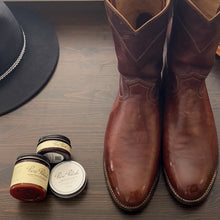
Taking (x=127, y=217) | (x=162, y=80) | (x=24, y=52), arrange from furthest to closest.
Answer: (x=24, y=52)
(x=162, y=80)
(x=127, y=217)

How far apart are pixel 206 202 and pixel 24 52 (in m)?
0.73

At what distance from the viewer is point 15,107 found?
0.96 metres

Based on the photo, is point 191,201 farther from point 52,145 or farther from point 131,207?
point 52,145

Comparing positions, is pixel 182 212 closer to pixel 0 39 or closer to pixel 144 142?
pixel 144 142

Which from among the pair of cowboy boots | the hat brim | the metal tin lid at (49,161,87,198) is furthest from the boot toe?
the hat brim

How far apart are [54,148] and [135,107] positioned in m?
0.23

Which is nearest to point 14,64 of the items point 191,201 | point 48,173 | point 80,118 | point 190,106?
point 80,118

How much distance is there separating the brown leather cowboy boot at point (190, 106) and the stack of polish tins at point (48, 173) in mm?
237

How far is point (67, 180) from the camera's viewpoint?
0.80 metres

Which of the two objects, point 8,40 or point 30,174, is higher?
point 8,40

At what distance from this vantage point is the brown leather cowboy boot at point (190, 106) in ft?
2.32

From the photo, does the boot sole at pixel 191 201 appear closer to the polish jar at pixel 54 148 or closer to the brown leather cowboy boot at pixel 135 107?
the brown leather cowboy boot at pixel 135 107

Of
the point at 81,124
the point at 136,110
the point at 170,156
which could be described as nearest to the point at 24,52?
the point at 81,124

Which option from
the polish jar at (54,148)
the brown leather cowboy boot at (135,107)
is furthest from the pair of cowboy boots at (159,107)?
the polish jar at (54,148)
